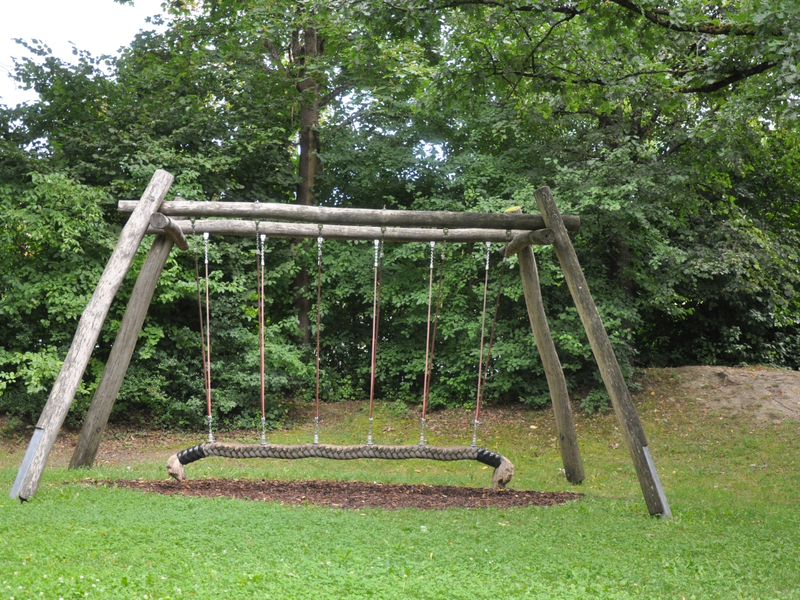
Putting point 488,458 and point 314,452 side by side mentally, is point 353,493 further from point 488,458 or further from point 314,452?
point 488,458

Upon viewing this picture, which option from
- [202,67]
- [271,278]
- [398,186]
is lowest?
[271,278]

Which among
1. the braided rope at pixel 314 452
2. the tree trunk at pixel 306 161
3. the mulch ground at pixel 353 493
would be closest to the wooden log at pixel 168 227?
the braided rope at pixel 314 452

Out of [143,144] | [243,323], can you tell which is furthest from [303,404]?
[143,144]

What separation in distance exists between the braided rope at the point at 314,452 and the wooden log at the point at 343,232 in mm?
1880

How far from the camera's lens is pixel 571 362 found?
12.1 meters

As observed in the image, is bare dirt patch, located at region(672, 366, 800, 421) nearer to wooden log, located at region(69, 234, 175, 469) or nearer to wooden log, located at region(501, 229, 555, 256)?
wooden log, located at region(501, 229, 555, 256)

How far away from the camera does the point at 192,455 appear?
6.56 m

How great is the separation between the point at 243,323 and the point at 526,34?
6979 millimetres

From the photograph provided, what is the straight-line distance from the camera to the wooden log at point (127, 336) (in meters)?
6.93

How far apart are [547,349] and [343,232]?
7.82 feet

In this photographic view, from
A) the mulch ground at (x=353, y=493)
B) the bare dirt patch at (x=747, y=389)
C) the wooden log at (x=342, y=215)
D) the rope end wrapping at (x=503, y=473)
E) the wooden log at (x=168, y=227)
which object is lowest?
the mulch ground at (x=353, y=493)

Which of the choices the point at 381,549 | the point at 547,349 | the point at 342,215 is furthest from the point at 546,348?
the point at 381,549

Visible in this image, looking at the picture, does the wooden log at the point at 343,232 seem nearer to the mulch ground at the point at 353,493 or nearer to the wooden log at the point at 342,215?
the wooden log at the point at 342,215

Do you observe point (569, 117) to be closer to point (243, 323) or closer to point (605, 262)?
point (605, 262)
